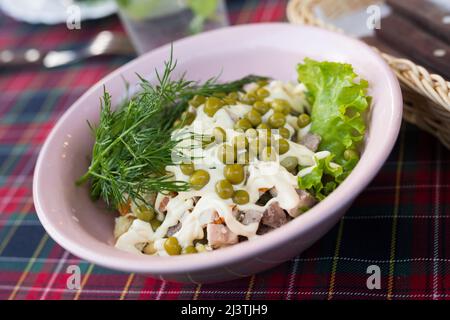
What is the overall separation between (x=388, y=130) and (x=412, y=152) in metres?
0.44

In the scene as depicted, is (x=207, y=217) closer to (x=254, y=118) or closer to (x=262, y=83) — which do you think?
(x=254, y=118)

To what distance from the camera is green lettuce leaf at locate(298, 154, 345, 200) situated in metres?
1.41

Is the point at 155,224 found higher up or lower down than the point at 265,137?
lower down

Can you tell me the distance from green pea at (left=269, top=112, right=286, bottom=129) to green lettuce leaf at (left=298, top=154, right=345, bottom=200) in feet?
0.63

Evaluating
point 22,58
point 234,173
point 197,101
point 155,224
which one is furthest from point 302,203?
point 22,58

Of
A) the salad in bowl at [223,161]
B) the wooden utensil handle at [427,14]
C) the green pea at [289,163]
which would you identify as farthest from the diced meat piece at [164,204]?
the wooden utensil handle at [427,14]

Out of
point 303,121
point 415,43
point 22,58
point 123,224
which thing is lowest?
point 22,58

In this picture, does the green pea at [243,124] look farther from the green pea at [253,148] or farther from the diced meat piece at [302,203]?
the diced meat piece at [302,203]

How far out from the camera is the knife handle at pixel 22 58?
278 cm

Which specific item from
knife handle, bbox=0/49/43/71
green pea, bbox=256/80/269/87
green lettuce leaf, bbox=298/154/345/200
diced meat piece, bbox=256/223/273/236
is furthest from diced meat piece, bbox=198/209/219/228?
knife handle, bbox=0/49/43/71

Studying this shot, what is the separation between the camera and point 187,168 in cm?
147

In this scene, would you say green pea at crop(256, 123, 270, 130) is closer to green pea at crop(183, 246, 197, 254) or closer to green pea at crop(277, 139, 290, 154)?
green pea at crop(277, 139, 290, 154)

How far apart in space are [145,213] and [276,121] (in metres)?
0.44

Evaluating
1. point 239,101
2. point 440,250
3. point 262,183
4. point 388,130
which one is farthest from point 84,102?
point 440,250
